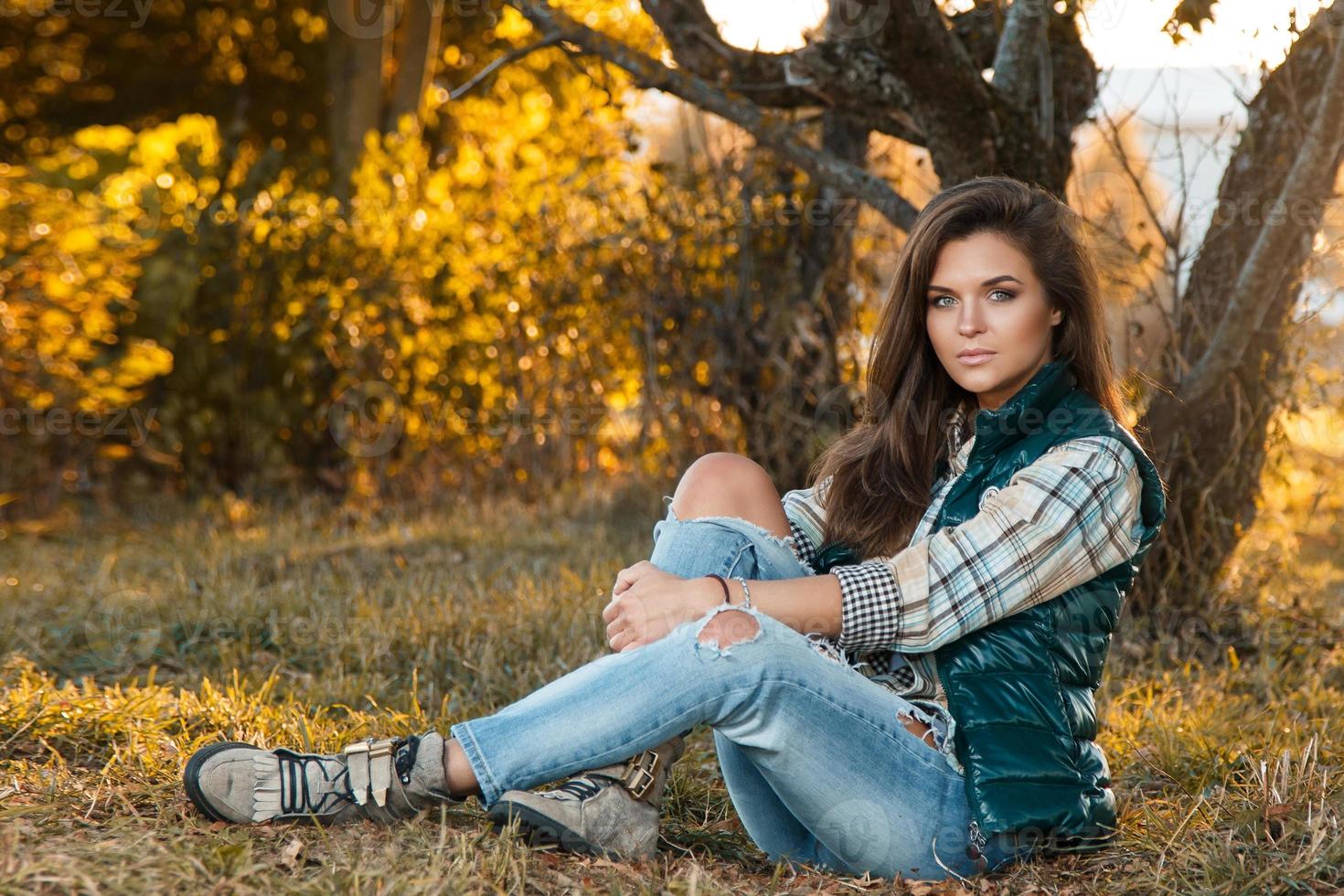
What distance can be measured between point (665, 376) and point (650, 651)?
358cm

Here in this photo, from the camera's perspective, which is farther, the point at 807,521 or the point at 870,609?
the point at 807,521

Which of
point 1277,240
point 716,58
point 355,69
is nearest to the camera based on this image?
point 1277,240

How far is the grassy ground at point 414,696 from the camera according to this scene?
2.11 m

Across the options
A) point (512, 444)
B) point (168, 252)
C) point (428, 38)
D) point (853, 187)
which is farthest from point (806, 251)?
point (428, 38)

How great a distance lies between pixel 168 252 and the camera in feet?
21.0

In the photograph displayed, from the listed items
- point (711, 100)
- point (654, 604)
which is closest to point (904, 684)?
point (654, 604)

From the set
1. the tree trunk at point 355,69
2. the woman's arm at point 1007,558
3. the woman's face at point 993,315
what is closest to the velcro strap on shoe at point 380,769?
the woman's arm at point 1007,558

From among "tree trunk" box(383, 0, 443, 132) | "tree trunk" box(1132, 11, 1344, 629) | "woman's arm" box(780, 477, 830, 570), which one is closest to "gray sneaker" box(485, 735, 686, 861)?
"woman's arm" box(780, 477, 830, 570)

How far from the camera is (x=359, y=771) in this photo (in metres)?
2.22

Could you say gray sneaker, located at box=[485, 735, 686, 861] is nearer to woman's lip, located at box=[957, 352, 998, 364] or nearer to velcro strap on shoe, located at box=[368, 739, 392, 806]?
velcro strap on shoe, located at box=[368, 739, 392, 806]

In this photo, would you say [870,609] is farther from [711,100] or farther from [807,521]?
[711,100]

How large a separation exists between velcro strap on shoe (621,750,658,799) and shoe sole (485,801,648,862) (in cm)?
11

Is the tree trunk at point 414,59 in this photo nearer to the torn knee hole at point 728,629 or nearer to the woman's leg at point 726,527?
the woman's leg at point 726,527

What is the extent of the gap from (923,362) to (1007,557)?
59cm
